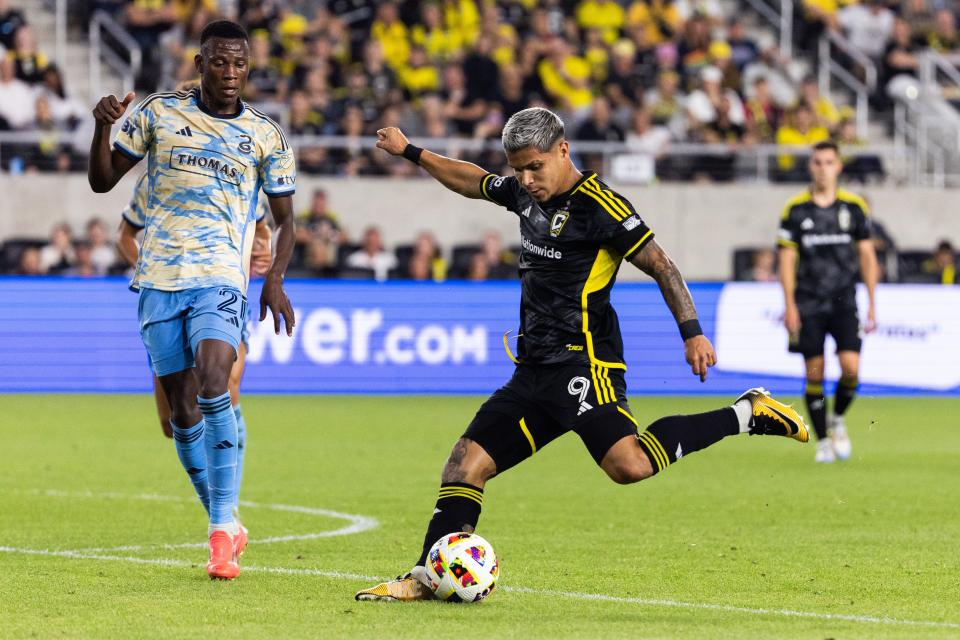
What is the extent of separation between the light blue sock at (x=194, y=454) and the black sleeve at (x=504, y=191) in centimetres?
178

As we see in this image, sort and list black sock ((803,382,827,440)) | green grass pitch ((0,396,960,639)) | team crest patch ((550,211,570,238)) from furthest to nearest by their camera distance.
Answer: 1. black sock ((803,382,827,440))
2. team crest patch ((550,211,570,238))
3. green grass pitch ((0,396,960,639))

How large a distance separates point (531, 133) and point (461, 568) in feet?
5.81

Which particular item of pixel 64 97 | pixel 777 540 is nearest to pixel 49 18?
pixel 64 97

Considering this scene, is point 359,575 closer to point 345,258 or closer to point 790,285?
point 790,285

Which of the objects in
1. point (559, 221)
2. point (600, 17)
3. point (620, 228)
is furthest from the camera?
point (600, 17)

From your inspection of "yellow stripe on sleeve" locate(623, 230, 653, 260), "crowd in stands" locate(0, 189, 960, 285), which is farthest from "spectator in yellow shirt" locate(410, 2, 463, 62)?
"yellow stripe on sleeve" locate(623, 230, 653, 260)

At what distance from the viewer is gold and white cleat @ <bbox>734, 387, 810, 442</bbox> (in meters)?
7.60

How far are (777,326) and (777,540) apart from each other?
1127 centimetres

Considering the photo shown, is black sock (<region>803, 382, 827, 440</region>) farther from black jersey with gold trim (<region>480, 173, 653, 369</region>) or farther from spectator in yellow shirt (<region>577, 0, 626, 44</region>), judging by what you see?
spectator in yellow shirt (<region>577, 0, 626, 44</region>)

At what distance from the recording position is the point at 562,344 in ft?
24.0

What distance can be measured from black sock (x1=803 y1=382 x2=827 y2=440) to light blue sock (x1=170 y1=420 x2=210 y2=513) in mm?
6643

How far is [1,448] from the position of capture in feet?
46.1

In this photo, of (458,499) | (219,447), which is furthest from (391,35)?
(458,499)

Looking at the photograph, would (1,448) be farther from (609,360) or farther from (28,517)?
(609,360)
